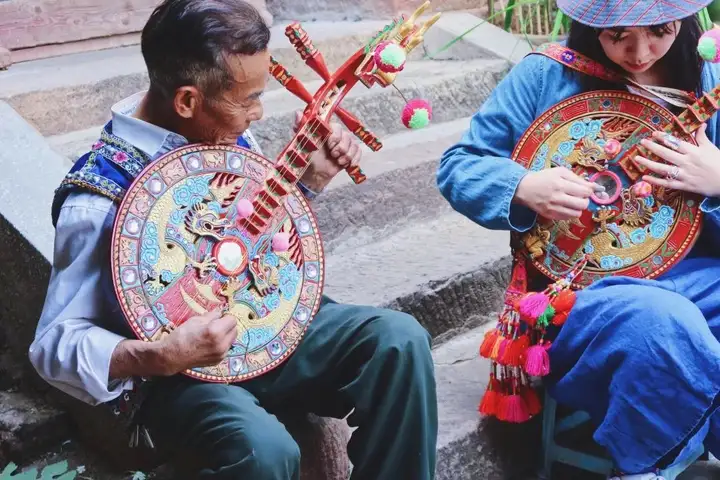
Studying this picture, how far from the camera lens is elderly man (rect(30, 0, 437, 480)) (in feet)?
5.60

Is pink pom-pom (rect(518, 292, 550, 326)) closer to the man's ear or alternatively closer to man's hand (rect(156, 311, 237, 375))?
man's hand (rect(156, 311, 237, 375))

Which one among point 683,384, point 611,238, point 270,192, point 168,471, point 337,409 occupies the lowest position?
point 168,471

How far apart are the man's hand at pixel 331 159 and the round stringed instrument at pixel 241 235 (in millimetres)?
62

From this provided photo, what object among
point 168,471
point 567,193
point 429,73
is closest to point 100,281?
point 168,471

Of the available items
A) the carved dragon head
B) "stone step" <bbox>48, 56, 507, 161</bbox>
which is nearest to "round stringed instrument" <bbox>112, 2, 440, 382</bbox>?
the carved dragon head

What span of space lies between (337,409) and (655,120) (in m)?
0.96

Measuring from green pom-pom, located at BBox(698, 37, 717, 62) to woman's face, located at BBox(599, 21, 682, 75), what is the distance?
0.22 ft

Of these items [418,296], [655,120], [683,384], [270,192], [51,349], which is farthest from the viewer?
[418,296]

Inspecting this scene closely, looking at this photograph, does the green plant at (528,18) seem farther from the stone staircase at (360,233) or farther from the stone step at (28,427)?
the stone step at (28,427)

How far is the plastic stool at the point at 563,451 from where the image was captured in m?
2.30

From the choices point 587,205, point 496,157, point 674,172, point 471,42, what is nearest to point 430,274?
point 496,157

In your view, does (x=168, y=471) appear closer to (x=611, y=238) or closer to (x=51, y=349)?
(x=51, y=349)

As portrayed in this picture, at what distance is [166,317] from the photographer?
174cm

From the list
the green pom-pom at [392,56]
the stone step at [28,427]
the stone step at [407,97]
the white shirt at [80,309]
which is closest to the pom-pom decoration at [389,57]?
the green pom-pom at [392,56]
